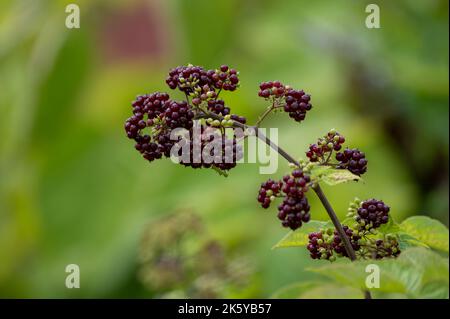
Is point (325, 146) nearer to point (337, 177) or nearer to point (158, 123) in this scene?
point (337, 177)

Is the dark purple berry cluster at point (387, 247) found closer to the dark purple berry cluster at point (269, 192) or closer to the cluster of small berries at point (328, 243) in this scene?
the cluster of small berries at point (328, 243)

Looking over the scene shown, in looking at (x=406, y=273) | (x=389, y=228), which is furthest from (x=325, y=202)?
(x=406, y=273)

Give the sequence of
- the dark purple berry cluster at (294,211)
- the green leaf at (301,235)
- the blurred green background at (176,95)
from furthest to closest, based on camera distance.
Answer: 1. the blurred green background at (176,95)
2. the green leaf at (301,235)
3. the dark purple berry cluster at (294,211)

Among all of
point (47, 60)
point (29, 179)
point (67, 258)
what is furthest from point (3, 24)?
point (67, 258)

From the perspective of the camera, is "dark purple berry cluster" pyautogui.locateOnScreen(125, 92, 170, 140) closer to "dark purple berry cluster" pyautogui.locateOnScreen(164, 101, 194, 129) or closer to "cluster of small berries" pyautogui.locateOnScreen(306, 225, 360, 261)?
"dark purple berry cluster" pyautogui.locateOnScreen(164, 101, 194, 129)

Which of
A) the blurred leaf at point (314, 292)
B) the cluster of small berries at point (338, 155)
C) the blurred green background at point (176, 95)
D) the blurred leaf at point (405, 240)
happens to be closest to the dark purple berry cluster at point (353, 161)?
the cluster of small berries at point (338, 155)
